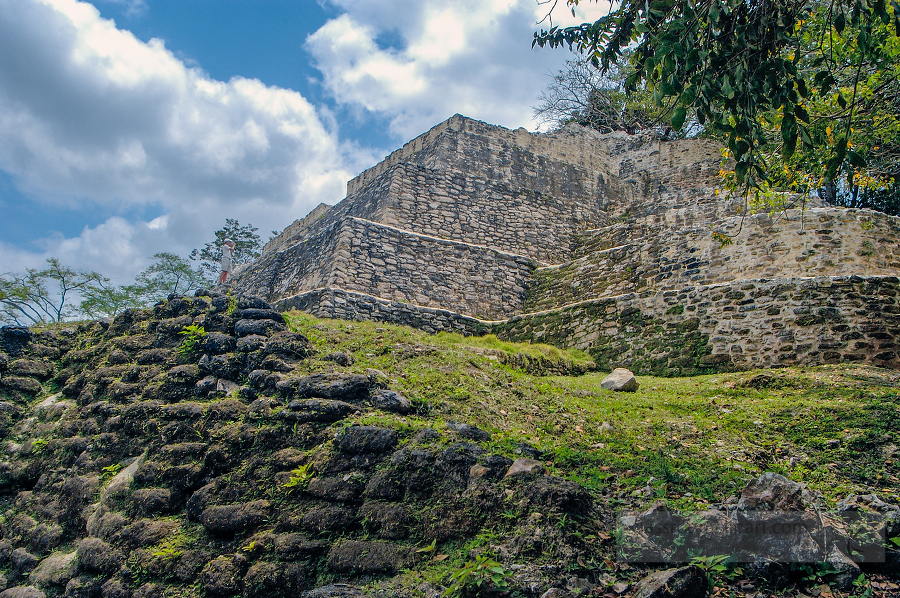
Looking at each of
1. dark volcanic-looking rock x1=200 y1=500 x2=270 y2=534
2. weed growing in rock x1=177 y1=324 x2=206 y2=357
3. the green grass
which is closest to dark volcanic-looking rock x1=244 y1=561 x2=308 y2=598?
dark volcanic-looking rock x1=200 y1=500 x2=270 y2=534

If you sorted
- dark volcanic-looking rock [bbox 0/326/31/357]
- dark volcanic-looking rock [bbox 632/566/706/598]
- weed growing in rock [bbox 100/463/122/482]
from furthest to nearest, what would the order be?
dark volcanic-looking rock [bbox 0/326/31/357], weed growing in rock [bbox 100/463/122/482], dark volcanic-looking rock [bbox 632/566/706/598]

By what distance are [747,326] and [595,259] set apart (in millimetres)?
4102

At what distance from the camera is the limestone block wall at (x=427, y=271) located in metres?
11.6

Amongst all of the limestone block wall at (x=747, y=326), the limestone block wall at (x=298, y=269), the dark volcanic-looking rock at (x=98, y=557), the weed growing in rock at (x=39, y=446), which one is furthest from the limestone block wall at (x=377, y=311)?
the dark volcanic-looking rock at (x=98, y=557)

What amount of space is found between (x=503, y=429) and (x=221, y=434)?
2624mm

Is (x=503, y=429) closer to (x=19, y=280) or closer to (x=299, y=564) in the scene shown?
(x=299, y=564)

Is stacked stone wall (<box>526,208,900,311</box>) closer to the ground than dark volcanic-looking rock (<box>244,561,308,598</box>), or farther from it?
farther from it

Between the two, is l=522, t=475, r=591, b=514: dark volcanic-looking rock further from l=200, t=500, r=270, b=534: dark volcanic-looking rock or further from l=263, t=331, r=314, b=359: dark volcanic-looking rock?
l=263, t=331, r=314, b=359: dark volcanic-looking rock

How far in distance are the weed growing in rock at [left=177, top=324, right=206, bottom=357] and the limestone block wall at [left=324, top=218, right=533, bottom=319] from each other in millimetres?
4158

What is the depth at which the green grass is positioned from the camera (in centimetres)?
414

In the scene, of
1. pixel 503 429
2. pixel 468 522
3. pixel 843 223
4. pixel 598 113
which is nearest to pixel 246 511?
pixel 468 522

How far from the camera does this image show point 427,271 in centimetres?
1229

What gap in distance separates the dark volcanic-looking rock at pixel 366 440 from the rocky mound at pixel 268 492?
0.6 inches

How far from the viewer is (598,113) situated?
25.2m
